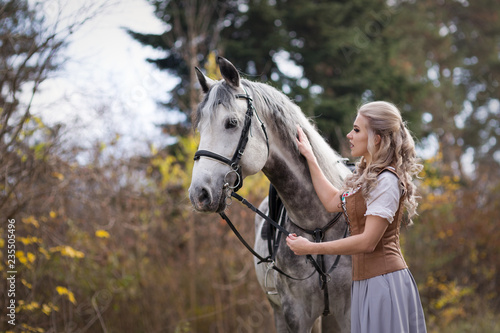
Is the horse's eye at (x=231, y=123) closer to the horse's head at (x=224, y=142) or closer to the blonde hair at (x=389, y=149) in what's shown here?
the horse's head at (x=224, y=142)

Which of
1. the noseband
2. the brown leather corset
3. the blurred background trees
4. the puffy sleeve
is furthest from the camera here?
the blurred background trees

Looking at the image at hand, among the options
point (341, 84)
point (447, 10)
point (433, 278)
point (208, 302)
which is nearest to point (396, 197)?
point (208, 302)

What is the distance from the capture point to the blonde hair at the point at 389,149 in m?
2.00

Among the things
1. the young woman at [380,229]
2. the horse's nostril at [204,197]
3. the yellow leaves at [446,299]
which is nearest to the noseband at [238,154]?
the horse's nostril at [204,197]

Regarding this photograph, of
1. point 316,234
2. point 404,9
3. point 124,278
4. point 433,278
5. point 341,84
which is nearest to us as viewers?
point 316,234

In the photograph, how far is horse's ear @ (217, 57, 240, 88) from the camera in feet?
7.61

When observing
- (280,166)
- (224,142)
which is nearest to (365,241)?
(280,166)

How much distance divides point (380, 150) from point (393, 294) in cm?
67

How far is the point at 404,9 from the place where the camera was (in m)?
15.5

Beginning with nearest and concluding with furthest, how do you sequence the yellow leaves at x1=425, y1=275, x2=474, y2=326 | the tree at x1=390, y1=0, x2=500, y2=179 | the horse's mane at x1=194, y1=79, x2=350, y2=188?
the horse's mane at x1=194, y1=79, x2=350, y2=188, the yellow leaves at x1=425, y1=275, x2=474, y2=326, the tree at x1=390, y1=0, x2=500, y2=179

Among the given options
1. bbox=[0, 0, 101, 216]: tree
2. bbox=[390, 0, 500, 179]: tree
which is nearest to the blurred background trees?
bbox=[0, 0, 101, 216]: tree

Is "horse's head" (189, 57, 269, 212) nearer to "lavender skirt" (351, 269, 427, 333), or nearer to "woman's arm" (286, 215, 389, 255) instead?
"woman's arm" (286, 215, 389, 255)

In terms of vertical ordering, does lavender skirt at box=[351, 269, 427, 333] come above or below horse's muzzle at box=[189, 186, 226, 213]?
below

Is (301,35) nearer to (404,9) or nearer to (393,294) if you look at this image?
(404,9)
